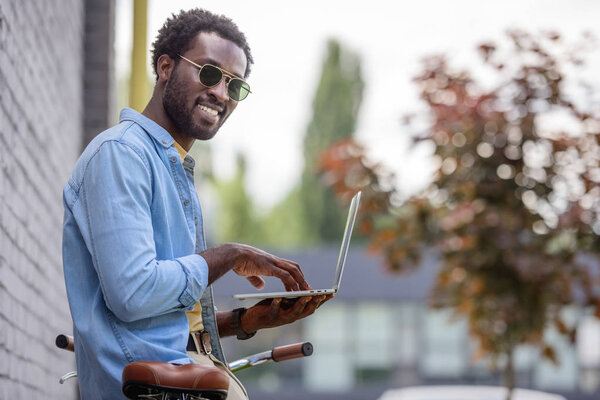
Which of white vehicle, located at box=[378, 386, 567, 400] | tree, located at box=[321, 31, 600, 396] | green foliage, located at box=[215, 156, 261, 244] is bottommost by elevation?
green foliage, located at box=[215, 156, 261, 244]

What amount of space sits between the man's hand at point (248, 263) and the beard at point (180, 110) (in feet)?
1.17

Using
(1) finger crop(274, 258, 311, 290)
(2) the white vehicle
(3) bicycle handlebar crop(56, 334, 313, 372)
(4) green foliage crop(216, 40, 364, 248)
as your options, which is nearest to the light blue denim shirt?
(1) finger crop(274, 258, 311, 290)

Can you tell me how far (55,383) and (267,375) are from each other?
21.7m

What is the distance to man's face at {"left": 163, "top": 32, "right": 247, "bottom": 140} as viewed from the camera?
256cm

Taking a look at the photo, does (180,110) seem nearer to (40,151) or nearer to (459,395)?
(40,151)

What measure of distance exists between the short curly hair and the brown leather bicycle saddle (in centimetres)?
89

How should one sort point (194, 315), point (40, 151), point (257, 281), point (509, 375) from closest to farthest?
point (194, 315), point (257, 281), point (40, 151), point (509, 375)

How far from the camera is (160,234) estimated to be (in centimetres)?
236

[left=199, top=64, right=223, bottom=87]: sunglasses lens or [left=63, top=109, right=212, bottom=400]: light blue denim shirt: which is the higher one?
[left=199, top=64, right=223, bottom=87]: sunglasses lens

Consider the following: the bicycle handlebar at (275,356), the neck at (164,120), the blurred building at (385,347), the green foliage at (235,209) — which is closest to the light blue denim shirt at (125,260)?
the neck at (164,120)

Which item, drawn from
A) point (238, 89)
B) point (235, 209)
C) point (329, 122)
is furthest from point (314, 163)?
point (238, 89)

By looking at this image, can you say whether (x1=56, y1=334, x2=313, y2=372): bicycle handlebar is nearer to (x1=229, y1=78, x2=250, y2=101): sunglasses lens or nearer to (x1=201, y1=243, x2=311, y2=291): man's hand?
(x1=201, y1=243, x2=311, y2=291): man's hand

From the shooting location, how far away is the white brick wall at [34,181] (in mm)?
3721

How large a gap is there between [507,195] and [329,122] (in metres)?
43.0
